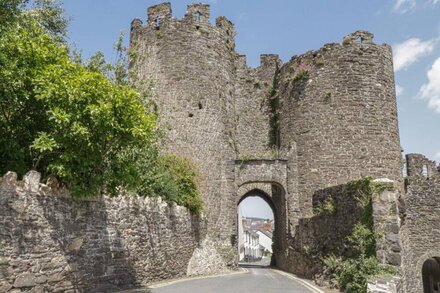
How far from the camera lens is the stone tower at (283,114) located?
24.9 m

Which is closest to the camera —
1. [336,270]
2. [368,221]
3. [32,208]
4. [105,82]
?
[32,208]

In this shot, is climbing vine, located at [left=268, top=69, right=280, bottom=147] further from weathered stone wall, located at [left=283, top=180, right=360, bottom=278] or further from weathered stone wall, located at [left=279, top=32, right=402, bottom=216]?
weathered stone wall, located at [left=283, top=180, right=360, bottom=278]

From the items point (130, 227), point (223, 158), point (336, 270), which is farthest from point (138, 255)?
point (223, 158)

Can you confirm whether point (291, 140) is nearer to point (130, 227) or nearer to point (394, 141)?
point (394, 141)

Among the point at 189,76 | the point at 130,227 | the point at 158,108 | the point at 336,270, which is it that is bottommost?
the point at 336,270

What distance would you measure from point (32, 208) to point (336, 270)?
8.64 metres

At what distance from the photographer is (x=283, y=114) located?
27.7m

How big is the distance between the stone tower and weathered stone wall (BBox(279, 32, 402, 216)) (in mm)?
55

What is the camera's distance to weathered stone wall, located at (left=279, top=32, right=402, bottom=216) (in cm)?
2503

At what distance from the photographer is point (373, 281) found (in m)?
10.6

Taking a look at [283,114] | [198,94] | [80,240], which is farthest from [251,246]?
[80,240]

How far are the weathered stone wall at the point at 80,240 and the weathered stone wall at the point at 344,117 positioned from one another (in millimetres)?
10334

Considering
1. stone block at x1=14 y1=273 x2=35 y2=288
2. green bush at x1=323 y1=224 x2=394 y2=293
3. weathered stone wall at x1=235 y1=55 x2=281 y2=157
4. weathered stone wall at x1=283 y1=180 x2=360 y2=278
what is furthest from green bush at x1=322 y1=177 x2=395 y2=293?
weathered stone wall at x1=235 y1=55 x2=281 y2=157

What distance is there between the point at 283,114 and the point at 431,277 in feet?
45.5
